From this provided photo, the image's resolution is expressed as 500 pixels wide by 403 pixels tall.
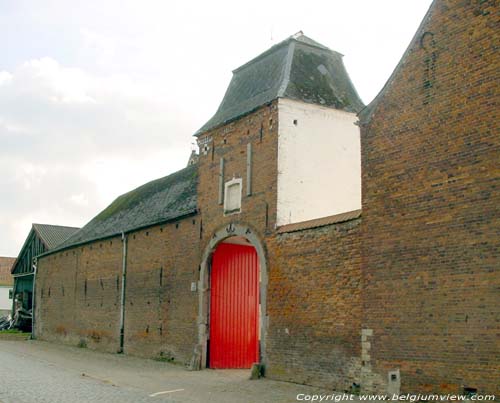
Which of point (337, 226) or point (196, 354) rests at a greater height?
point (337, 226)

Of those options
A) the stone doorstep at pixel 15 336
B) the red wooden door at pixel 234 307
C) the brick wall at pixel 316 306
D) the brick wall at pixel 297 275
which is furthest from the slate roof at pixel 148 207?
the stone doorstep at pixel 15 336

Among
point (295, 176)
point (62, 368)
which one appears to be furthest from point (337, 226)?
point (62, 368)

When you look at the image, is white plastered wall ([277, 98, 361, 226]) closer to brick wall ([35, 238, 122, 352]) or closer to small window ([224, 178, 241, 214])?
small window ([224, 178, 241, 214])

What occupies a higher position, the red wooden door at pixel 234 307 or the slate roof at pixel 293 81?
the slate roof at pixel 293 81

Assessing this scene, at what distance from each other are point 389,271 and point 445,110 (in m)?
3.05

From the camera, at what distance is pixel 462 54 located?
11.1 metres

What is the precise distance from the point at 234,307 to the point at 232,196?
3289 mm

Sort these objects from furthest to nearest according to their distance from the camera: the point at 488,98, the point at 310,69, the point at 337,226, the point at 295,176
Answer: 1. the point at 310,69
2. the point at 295,176
3. the point at 337,226
4. the point at 488,98

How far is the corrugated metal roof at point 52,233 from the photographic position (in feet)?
117

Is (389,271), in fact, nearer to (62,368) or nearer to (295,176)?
(295,176)

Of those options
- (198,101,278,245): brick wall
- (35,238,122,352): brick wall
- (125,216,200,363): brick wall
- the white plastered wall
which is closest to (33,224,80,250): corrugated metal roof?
(35,238,122,352): brick wall

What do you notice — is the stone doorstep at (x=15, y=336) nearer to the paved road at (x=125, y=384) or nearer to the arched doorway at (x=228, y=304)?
the paved road at (x=125, y=384)

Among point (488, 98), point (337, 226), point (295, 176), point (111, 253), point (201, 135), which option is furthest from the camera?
point (111, 253)

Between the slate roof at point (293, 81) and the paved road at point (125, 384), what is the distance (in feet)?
22.9
